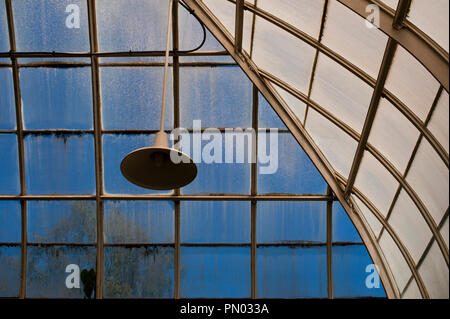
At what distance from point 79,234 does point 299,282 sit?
689 cm

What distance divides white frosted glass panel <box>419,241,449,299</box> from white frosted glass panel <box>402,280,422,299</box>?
88 centimetres

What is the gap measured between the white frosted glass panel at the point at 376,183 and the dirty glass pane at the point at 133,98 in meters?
5.72

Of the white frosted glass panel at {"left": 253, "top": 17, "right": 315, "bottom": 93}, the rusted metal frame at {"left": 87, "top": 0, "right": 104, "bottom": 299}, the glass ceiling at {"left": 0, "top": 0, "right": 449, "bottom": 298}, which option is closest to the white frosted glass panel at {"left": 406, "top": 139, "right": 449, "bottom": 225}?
the glass ceiling at {"left": 0, "top": 0, "right": 449, "bottom": 298}

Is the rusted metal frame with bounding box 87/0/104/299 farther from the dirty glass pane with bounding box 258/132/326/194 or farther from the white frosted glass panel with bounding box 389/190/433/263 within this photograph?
the white frosted glass panel with bounding box 389/190/433/263

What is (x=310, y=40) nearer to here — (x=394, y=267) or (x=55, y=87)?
(x=394, y=267)

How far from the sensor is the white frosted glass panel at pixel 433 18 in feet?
28.1

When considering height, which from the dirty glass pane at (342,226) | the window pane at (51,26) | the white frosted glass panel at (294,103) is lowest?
the dirty glass pane at (342,226)

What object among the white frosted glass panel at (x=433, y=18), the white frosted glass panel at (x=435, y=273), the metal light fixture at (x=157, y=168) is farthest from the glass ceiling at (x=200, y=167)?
the metal light fixture at (x=157, y=168)

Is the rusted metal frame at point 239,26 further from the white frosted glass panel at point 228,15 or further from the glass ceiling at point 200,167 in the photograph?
the white frosted glass panel at point 228,15

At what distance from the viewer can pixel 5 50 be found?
1714 centimetres

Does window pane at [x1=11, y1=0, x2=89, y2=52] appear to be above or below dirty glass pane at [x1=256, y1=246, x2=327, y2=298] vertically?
above

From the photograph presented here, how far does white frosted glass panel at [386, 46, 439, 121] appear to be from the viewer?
10.2 metres

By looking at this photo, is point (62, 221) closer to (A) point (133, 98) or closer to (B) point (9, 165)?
(B) point (9, 165)

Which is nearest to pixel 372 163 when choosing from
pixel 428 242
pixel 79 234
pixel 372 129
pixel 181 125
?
pixel 372 129
